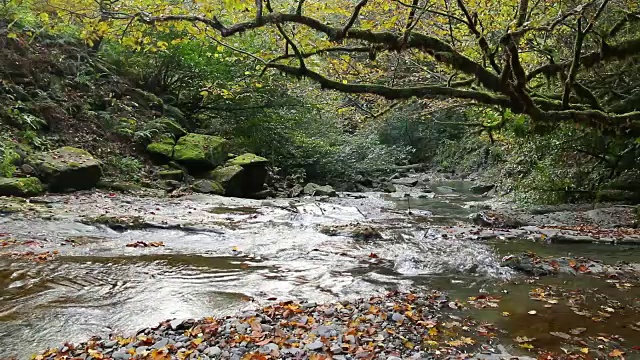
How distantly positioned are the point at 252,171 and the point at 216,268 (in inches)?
420

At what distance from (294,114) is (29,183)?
11407 millimetres

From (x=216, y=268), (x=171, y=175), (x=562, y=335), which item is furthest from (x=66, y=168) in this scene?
(x=562, y=335)

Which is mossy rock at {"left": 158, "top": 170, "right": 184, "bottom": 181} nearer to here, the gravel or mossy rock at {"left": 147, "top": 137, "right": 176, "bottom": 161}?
mossy rock at {"left": 147, "top": 137, "right": 176, "bottom": 161}

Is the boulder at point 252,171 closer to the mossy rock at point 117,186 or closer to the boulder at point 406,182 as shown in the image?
the mossy rock at point 117,186

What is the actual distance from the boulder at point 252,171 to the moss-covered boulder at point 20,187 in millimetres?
6973

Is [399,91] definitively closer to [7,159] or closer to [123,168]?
[7,159]

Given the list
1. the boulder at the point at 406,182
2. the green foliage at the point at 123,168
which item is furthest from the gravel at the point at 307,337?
the boulder at the point at 406,182

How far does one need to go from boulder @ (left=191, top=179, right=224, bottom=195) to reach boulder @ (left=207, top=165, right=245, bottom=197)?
321 mm

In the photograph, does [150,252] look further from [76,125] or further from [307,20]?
[76,125]

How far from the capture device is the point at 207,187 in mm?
15562

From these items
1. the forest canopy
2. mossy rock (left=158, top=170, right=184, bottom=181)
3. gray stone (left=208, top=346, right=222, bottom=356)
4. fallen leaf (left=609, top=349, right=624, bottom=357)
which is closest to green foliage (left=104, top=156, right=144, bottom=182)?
mossy rock (left=158, top=170, right=184, bottom=181)

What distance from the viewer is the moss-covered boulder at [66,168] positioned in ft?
39.4

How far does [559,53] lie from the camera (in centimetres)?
1124

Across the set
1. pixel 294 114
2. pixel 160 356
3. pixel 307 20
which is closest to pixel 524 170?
pixel 294 114
